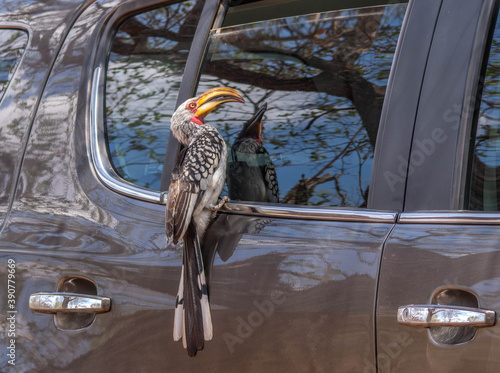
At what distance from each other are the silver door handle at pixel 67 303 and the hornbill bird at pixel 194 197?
275mm

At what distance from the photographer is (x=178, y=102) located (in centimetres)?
246

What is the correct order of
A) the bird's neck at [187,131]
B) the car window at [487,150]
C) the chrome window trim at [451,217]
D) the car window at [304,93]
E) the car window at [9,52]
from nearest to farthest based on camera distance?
the chrome window trim at [451,217], the car window at [487,150], the car window at [304,93], the bird's neck at [187,131], the car window at [9,52]

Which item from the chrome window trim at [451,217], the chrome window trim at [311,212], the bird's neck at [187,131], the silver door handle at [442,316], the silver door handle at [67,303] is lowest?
the silver door handle at [67,303]

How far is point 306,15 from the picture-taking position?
7.59ft

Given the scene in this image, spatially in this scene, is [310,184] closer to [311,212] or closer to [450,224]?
[311,212]

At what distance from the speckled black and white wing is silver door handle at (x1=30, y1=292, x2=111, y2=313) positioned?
0.30 metres

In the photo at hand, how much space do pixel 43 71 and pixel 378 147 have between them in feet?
4.52

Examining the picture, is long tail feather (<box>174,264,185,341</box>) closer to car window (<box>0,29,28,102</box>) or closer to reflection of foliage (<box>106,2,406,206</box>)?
reflection of foliage (<box>106,2,406,206</box>)

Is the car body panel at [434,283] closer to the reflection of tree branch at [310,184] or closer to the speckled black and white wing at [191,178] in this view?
the reflection of tree branch at [310,184]

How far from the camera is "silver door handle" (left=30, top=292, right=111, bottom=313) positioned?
2.18m

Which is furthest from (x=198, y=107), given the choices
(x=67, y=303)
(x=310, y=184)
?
(x=67, y=303)

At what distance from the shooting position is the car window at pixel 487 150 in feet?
5.90

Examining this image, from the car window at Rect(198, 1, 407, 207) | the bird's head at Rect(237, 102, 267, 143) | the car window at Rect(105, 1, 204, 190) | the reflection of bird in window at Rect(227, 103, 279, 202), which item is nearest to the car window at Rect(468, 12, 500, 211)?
the car window at Rect(198, 1, 407, 207)

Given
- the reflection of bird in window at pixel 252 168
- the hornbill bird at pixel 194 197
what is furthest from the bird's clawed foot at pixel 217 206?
the reflection of bird in window at pixel 252 168
